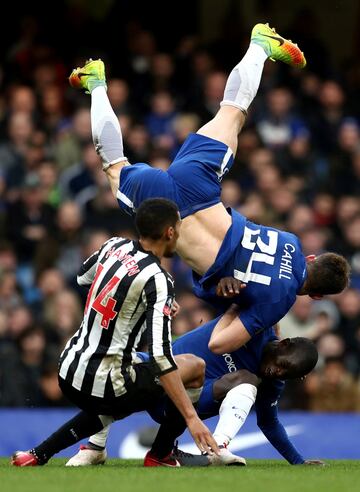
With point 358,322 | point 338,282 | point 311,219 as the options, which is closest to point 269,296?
point 338,282

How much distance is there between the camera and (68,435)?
297 inches

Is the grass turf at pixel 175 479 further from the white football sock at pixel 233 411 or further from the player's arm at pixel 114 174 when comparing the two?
the player's arm at pixel 114 174

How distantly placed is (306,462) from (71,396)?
67.3 inches

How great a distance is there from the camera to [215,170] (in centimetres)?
855

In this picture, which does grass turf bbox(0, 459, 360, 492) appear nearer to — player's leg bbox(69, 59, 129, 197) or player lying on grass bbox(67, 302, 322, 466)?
player lying on grass bbox(67, 302, 322, 466)

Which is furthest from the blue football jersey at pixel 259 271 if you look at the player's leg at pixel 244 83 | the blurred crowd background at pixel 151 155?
the blurred crowd background at pixel 151 155

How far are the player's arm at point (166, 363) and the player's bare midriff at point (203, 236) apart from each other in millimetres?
1213

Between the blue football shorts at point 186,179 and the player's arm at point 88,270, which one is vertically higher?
the blue football shorts at point 186,179

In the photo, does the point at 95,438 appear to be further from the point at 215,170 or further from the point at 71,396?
the point at 215,170

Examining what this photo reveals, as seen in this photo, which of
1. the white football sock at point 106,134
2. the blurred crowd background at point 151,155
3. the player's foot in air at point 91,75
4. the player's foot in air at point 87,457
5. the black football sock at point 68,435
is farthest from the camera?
the blurred crowd background at point 151,155

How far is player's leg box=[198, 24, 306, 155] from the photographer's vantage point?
878cm

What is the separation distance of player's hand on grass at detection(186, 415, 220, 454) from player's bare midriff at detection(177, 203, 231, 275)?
1446 mm

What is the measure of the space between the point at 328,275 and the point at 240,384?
2.71 feet

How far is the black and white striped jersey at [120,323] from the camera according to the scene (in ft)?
23.3
